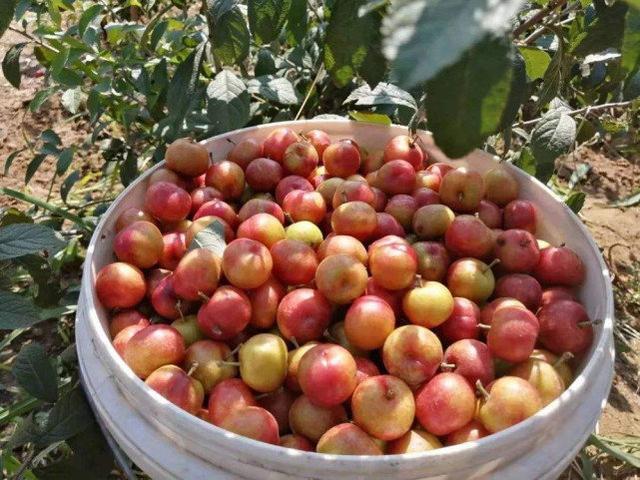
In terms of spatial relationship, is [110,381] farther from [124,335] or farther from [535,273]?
[535,273]

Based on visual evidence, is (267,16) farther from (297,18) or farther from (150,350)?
(150,350)

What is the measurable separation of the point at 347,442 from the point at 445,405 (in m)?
0.17

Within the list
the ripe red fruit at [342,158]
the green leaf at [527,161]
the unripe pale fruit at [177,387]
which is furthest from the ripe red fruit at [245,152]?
the green leaf at [527,161]

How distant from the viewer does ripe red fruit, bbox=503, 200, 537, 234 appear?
4.56 feet

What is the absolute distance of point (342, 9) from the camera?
0.76 metres

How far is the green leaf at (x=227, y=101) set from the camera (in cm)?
142

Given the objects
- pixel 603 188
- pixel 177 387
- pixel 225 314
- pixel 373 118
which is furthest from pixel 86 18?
pixel 603 188

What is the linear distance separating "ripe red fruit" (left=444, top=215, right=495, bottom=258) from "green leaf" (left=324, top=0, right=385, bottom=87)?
1.80 feet

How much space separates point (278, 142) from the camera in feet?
5.03

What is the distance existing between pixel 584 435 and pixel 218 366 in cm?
62

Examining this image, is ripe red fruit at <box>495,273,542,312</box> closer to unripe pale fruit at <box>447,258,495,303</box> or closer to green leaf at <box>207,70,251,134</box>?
unripe pale fruit at <box>447,258,495,303</box>

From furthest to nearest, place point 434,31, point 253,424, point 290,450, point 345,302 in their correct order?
point 345,302
point 253,424
point 290,450
point 434,31

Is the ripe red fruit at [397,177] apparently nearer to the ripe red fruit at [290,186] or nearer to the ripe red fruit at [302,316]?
the ripe red fruit at [290,186]

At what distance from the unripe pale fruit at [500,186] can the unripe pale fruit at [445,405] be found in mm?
556
